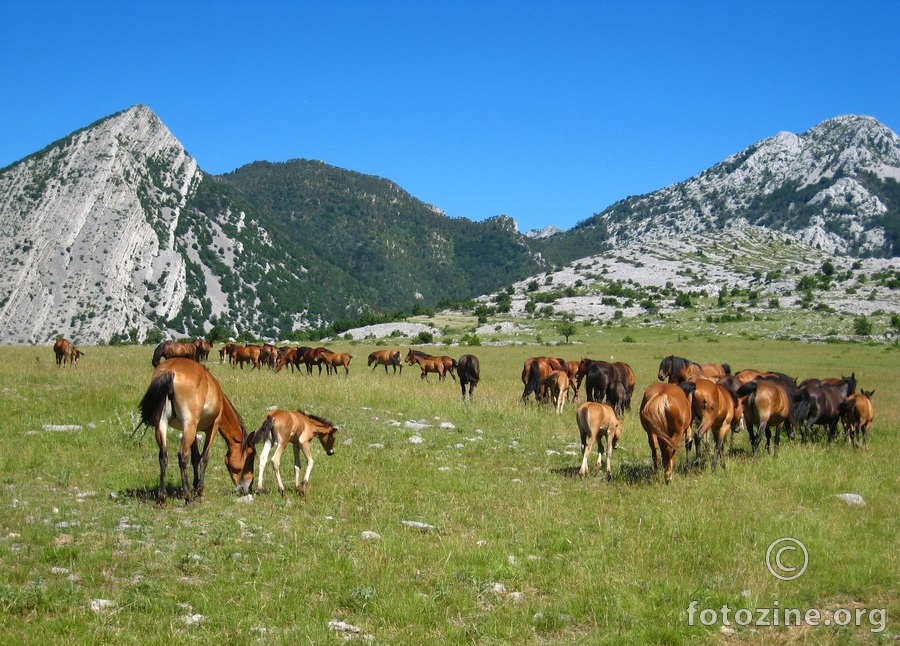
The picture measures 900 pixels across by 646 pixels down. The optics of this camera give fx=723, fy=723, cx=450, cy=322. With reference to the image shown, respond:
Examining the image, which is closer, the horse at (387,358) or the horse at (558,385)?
the horse at (558,385)

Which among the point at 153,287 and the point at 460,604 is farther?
the point at 153,287

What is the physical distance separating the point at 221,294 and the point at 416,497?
134 m

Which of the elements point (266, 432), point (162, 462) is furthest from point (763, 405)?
point (162, 462)

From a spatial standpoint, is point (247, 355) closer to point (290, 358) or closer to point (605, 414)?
point (290, 358)

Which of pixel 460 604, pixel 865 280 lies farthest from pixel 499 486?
pixel 865 280

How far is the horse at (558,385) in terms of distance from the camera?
20.8 m

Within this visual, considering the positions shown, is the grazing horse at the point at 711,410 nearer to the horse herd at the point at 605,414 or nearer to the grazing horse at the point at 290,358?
the horse herd at the point at 605,414

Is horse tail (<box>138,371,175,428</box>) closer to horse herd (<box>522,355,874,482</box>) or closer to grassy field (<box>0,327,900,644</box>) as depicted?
grassy field (<box>0,327,900,644</box>)

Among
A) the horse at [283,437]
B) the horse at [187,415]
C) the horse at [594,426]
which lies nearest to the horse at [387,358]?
the horse at [594,426]

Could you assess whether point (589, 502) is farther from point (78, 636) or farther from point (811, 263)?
point (811, 263)

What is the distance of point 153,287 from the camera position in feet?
416

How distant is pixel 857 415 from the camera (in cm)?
1736

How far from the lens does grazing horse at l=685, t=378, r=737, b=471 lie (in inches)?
526

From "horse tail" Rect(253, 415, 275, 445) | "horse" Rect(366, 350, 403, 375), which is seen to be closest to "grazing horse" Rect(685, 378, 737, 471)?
"horse tail" Rect(253, 415, 275, 445)
